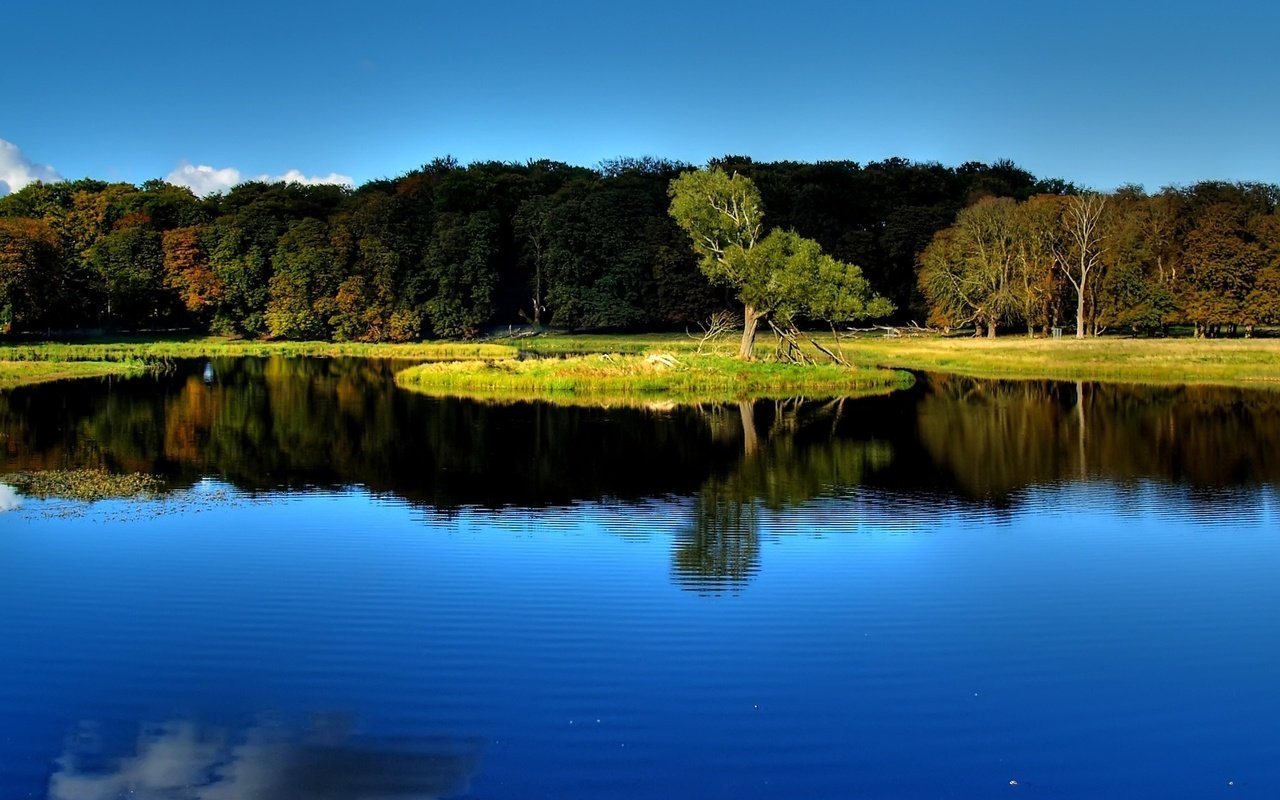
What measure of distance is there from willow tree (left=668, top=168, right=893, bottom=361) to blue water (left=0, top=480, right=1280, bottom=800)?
31.6 metres

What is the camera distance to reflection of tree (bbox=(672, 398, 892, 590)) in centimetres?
1664

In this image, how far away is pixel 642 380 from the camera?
44.8 meters

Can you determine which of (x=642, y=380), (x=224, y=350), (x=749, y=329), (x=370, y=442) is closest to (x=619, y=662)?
(x=370, y=442)

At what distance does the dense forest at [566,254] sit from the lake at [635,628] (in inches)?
1783

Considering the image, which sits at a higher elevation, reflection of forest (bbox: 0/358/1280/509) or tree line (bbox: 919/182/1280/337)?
tree line (bbox: 919/182/1280/337)

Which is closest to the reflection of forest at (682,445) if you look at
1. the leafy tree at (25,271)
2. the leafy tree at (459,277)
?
the leafy tree at (25,271)

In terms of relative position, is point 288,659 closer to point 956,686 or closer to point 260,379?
point 956,686

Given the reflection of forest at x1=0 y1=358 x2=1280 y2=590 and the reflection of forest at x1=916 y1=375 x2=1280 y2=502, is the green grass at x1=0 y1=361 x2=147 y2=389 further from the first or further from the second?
the reflection of forest at x1=916 y1=375 x2=1280 y2=502

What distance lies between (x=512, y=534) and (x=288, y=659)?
670 cm

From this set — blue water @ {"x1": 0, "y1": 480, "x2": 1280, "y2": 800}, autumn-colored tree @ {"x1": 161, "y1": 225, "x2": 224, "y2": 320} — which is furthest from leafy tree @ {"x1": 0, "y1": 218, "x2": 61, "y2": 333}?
blue water @ {"x1": 0, "y1": 480, "x2": 1280, "y2": 800}

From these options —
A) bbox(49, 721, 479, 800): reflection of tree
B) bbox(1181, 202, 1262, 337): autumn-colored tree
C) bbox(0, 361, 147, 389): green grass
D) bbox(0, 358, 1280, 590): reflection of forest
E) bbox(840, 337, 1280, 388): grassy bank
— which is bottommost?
bbox(49, 721, 479, 800): reflection of tree

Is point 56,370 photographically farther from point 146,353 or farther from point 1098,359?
point 1098,359

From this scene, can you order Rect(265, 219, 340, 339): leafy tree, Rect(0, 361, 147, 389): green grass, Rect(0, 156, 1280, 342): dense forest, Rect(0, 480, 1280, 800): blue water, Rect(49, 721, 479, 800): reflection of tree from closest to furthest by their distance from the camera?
1. Rect(49, 721, 479, 800): reflection of tree
2. Rect(0, 480, 1280, 800): blue water
3. Rect(0, 361, 147, 389): green grass
4. Rect(0, 156, 1280, 342): dense forest
5. Rect(265, 219, 340, 339): leafy tree

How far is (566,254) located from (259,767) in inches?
3024
